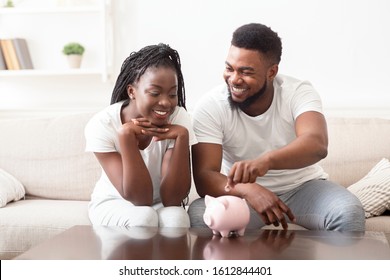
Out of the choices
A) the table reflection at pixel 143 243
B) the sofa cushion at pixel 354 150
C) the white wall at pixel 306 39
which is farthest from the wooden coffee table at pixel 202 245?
the white wall at pixel 306 39

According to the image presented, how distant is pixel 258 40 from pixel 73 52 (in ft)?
4.35

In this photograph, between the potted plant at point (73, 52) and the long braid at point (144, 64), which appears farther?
the potted plant at point (73, 52)

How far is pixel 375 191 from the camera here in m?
2.42

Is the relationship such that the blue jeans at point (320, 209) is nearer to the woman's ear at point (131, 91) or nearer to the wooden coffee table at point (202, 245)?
the wooden coffee table at point (202, 245)

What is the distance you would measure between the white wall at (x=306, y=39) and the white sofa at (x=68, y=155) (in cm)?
38

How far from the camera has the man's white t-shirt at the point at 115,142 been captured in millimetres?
2170

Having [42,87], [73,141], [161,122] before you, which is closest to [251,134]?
[161,122]

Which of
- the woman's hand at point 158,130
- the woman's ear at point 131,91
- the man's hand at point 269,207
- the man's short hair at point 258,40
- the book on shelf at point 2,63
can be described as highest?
the man's short hair at point 258,40

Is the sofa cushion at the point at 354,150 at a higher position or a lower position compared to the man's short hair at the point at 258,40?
lower

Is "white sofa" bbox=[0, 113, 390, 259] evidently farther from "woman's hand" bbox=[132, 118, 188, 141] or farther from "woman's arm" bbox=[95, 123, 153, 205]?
"woman's hand" bbox=[132, 118, 188, 141]
